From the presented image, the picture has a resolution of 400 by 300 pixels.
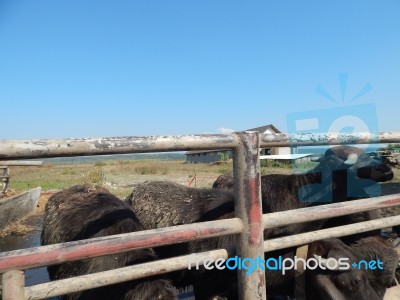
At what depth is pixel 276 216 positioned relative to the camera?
7.53 ft

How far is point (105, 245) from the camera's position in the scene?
1842 millimetres

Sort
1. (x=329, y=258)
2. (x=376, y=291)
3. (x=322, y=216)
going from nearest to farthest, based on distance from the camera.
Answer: (x=322, y=216)
(x=329, y=258)
(x=376, y=291)

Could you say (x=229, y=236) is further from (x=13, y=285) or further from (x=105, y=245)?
(x=13, y=285)

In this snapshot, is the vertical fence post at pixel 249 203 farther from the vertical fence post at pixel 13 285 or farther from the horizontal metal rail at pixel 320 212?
the vertical fence post at pixel 13 285

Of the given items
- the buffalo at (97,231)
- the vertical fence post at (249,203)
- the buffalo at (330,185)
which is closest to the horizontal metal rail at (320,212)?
the vertical fence post at (249,203)

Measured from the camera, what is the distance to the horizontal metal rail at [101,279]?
1.77 metres

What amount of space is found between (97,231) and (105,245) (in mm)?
1203

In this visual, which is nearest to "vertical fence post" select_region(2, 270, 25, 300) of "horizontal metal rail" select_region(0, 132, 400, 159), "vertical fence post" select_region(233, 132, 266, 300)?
"horizontal metal rail" select_region(0, 132, 400, 159)

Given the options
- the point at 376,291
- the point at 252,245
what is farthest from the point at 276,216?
the point at 376,291

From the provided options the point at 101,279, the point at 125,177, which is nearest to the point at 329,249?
the point at 101,279

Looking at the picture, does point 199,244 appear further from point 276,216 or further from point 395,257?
point 395,257

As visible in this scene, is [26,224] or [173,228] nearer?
[173,228]

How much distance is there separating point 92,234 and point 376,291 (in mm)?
2421

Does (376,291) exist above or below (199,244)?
below
